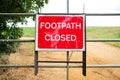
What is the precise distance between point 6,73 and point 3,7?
1.81m

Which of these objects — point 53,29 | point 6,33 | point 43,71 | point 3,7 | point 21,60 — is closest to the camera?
point 53,29

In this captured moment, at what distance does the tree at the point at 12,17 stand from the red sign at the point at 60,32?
2367mm

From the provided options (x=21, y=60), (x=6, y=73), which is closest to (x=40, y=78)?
(x=6, y=73)

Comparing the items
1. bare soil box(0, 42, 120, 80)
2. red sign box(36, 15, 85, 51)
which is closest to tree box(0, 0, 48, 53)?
bare soil box(0, 42, 120, 80)

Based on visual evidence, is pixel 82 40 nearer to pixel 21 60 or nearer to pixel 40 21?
pixel 40 21

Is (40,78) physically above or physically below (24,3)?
below

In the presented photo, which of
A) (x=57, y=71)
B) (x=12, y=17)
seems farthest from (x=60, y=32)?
(x=57, y=71)

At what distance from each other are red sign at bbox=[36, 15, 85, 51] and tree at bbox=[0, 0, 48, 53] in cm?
237

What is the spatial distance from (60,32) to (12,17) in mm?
2629

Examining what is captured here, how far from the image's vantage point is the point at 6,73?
36.4 ft

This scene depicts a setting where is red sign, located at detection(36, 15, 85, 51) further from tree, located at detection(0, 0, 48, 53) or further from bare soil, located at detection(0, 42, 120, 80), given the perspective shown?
tree, located at detection(0, 0, 48, 53)

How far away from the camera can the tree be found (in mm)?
10500

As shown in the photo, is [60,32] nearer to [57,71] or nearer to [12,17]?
[12,17]

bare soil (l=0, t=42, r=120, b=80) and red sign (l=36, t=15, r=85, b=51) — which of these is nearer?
red sign (l=36, t=15, r=85, b=51)
